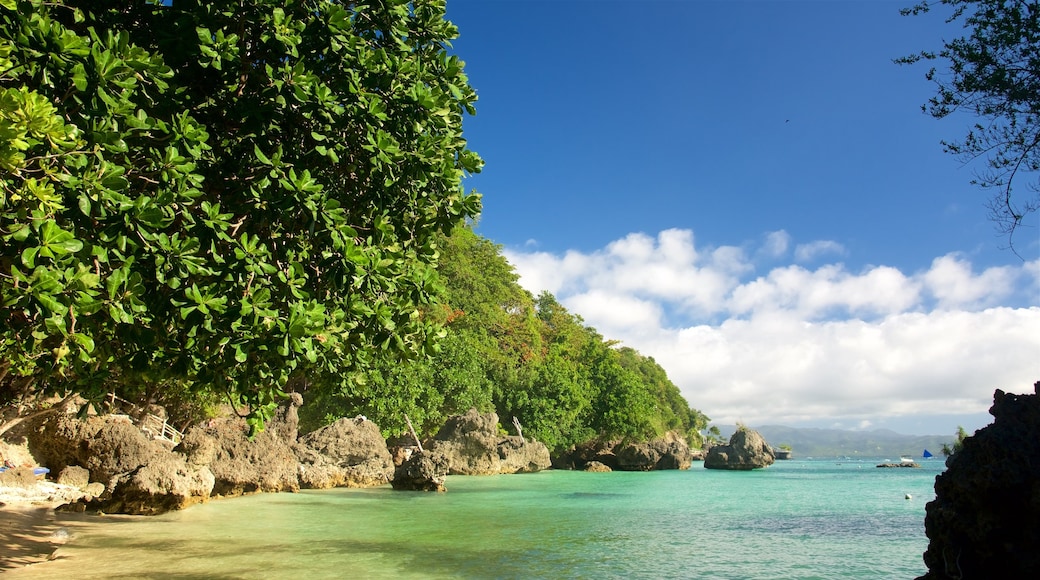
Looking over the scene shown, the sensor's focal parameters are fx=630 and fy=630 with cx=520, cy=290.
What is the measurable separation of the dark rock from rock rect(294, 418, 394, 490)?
7.37 meters

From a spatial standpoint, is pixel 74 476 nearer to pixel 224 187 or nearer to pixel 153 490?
pixel 153 490

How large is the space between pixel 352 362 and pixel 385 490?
58.6ft

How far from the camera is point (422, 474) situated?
22688 millimetres

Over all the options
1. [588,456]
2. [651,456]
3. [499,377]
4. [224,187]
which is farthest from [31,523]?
[651,456]

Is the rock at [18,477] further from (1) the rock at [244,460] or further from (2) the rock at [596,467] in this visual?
(2) the rock at [596,467]

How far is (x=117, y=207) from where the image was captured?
447 cm

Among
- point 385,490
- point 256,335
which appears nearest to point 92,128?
point 256,335

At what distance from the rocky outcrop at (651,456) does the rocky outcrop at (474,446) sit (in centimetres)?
1453

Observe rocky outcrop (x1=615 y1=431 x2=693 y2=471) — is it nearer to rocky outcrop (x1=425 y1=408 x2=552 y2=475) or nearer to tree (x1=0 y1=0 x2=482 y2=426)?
rocky outcrop (x1=425 y1=408 x2=552 y2=475)

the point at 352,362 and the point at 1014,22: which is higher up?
the point at 1014,22

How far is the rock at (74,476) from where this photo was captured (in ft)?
50.6

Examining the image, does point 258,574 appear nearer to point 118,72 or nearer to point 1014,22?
point 118,72

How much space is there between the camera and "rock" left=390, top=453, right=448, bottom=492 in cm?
2272

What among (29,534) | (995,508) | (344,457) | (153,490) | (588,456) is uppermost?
(995,508)
